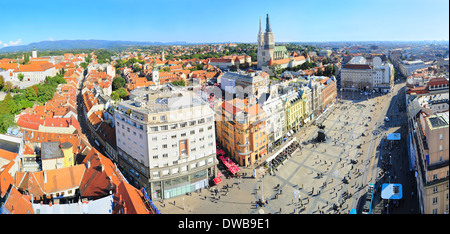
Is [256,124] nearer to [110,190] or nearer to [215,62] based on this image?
[110,190]

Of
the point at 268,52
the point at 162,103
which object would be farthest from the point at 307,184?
the point at 268,52

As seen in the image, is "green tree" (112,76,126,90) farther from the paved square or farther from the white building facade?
the paved square

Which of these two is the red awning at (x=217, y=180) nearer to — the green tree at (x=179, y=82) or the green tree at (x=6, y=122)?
the green tree at (x=6, y=122)

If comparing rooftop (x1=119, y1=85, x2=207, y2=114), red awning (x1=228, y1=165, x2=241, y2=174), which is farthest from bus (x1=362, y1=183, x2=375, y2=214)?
rooftop (x1=119, y1=85, x2=207, y2=114)

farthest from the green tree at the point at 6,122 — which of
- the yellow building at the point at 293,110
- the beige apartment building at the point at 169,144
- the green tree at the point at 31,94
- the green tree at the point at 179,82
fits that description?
the green tree at the point at 179,82

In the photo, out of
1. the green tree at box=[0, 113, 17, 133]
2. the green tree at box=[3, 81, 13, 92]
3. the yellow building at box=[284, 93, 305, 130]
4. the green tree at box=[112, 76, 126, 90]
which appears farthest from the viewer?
the green tree at box=[112, 76, 126, 90]

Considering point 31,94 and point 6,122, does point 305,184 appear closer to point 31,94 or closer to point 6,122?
point 6,122

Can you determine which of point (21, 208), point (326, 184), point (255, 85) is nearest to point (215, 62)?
point (255, 85)
